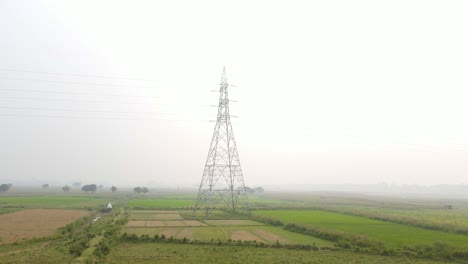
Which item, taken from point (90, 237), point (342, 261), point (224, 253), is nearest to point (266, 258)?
point (224, 253)

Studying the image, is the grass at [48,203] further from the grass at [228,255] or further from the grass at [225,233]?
the grass at [228,255]

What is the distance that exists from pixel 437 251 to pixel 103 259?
2292 centimetres

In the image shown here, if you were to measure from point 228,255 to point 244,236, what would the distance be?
874 cm

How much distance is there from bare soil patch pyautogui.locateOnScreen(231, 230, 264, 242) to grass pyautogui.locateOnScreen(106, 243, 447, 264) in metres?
4.01

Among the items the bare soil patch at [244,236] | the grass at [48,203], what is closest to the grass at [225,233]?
the bare soil patch at [244,236]

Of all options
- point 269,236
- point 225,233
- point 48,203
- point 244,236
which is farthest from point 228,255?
point 48,203

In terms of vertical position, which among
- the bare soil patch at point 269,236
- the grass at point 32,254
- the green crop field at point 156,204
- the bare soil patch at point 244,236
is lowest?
the bare soil patch at point 269,236

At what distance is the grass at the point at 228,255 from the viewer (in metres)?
21.9

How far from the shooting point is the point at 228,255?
76.8 feet

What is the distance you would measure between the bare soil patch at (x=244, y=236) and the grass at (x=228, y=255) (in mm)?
4005

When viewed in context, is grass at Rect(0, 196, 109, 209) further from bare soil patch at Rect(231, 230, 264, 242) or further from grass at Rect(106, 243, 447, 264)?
grass at Rect(106, 243, 447, 264)

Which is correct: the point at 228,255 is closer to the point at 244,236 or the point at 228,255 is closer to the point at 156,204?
the point at 244,236

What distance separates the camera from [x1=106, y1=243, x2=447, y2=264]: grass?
21891 mm

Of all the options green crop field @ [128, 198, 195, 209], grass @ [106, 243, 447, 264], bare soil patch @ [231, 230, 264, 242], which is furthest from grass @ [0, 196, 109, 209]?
grass @ [106, 243, 447, 264]
